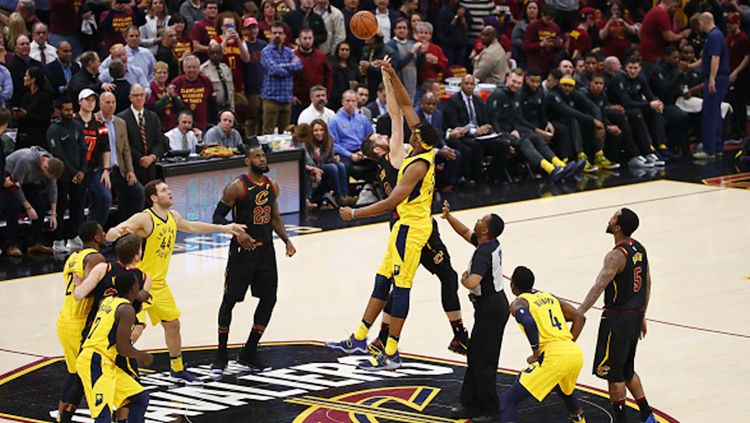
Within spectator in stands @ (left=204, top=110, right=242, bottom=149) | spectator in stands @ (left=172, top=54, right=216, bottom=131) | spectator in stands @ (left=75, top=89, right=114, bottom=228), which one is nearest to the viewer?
spectator in stands @ (left=75, top=89, right=114, bottom=228)

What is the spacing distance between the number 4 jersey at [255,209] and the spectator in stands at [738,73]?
15285 mm

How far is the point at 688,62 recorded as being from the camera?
84.5 ft

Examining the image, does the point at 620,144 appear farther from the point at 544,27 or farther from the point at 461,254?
the point at 461,254

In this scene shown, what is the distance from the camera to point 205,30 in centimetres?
2125

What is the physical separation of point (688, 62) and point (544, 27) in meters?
3.00

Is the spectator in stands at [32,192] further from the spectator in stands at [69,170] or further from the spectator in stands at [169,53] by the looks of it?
the spectator in stands at [169,53]

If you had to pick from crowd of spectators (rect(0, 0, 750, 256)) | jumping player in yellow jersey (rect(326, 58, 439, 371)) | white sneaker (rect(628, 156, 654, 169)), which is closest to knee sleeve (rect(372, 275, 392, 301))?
jumping player in yellow jersey (rect(326, 58, 439, 371))

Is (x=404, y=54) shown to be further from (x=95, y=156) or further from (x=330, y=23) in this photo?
(x=95, y=156)

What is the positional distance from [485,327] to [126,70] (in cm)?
1010

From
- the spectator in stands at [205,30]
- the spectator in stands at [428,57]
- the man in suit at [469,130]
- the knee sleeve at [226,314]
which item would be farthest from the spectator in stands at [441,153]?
the knee sleeve at [226,314]

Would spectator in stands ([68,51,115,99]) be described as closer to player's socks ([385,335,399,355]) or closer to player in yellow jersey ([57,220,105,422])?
player's socks ([385,335,399,355])

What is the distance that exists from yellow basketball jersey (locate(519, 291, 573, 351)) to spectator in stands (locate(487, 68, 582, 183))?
1197 cm

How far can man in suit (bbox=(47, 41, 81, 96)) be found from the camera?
18812 mm

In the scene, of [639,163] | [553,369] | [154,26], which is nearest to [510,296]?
[553,369]
